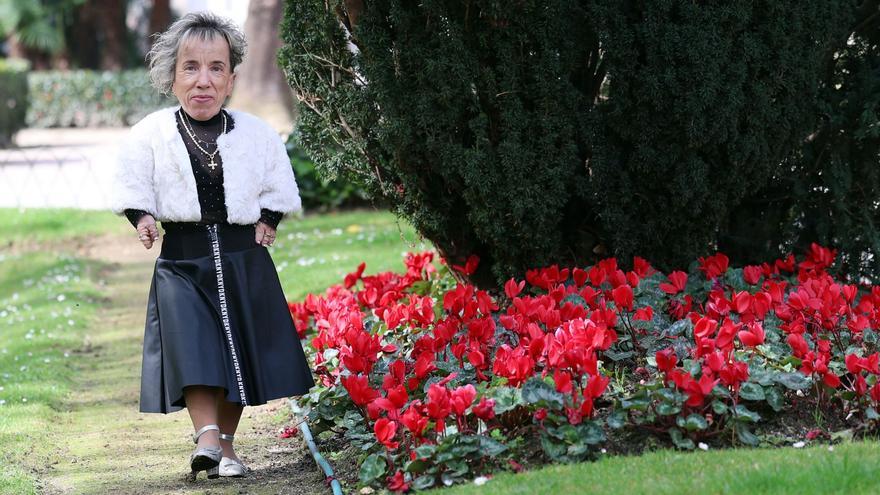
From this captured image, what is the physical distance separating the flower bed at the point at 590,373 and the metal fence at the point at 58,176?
669cm

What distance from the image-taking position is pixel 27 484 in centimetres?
445

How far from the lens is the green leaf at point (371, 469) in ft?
13.0

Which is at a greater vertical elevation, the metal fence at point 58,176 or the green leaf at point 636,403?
the metal fence at point 58,176

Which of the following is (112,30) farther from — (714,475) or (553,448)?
(714,475)

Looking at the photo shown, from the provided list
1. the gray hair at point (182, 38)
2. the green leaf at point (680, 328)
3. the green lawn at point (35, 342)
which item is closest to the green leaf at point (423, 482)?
the green leaf at point (680, 328)

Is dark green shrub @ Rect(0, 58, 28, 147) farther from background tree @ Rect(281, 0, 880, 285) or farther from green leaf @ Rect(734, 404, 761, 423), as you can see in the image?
green leaf @ Rect(734, 404, 761, 423)

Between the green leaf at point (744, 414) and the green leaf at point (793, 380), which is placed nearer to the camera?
the green leaf at point (744, 414)

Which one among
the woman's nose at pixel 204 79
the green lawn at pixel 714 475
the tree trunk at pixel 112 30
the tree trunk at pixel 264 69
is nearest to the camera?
the green lawn at pixel 714 475

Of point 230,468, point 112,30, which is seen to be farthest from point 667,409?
point 112,30

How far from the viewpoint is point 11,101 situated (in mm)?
23156

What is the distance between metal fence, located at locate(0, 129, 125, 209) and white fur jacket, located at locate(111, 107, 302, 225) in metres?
6.45

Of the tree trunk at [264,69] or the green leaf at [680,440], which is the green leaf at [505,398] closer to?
the green leaf at [680,440]

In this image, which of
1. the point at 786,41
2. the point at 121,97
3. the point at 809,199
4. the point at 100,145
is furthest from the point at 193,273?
the point at 121,97

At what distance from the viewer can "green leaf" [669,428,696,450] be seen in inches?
153
